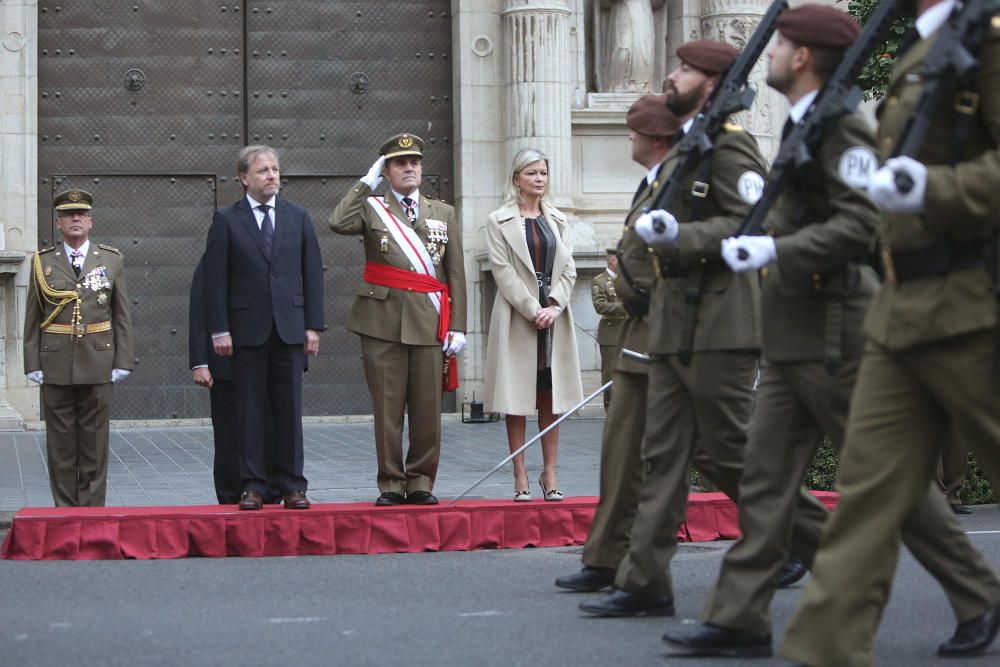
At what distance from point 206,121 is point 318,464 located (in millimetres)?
5594

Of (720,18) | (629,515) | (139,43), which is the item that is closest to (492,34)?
(720,18)

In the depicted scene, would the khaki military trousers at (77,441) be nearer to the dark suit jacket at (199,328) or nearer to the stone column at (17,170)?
the dark suit jacket at (199,328)

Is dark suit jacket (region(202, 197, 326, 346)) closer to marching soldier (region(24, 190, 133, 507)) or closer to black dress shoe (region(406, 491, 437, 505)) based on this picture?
black dress shoe (region(406, 491, 437, 505))

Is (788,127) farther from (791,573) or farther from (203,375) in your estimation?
(203,375)

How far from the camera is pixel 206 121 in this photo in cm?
1755

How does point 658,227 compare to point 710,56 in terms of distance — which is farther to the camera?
point 710,56

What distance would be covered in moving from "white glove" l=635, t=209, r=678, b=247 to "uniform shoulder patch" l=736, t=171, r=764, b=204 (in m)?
0.36

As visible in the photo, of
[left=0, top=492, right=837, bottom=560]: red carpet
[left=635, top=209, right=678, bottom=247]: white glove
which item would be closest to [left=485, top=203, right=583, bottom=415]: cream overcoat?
[left=0, top=492, right=837, bottom=560]: red carpet

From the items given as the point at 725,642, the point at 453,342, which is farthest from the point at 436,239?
the point at 725,642

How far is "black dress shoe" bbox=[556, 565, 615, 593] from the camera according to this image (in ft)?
23.3

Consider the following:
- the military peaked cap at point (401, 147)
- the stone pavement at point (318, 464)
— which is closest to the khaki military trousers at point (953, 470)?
the stone pavement at point (318, 464)

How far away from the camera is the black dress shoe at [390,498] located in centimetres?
925

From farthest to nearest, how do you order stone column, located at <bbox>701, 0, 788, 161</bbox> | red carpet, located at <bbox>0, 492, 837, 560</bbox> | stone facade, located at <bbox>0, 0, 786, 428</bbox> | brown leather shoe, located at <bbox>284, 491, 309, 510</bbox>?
1. stone column, located at <bbox>701, 0, 788, 161</bbox>
2. stone facade, located at <bbox>0, 0, 786, 428</bbox>
3. brown leather shoe, located at <bbox>284, 491, 309, 510</bbox>
4. red carpet, located at <bbox>0, 492, 837, 560</bbox>

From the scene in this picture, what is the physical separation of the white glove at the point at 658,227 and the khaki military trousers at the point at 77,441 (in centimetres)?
510
